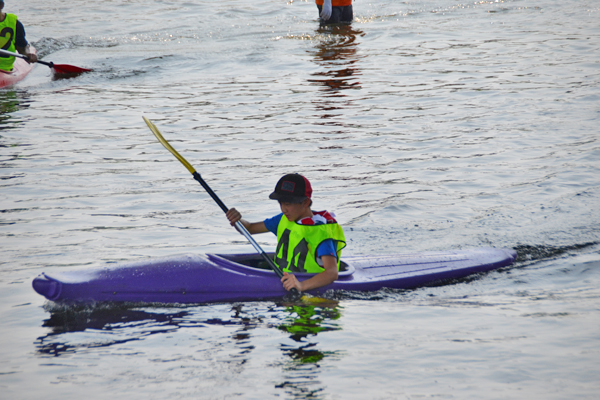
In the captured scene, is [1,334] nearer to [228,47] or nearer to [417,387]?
[417,387]

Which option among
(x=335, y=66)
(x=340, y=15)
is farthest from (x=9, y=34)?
(x=340, y=15)

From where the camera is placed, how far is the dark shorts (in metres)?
16.3

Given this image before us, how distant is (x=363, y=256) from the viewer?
4871 millimetres

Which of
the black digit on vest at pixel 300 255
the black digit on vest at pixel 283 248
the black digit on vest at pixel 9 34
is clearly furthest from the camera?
the black digit on vest at pixel 9 34

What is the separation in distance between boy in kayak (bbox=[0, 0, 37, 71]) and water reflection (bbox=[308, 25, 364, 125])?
4875 mm

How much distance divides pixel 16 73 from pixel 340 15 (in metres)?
8.27

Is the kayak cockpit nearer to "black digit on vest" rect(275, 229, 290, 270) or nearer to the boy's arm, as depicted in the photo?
"black digit on vest" rect(275, 229, 290, 270)

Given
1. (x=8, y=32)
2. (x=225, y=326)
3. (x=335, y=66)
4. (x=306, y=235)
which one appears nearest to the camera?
(x=225, y=326)

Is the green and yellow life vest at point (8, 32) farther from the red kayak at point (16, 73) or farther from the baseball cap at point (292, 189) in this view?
the baseball cap at point (292, 189)

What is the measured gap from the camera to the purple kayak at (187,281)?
4086mm

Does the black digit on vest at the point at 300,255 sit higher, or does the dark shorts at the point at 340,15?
the dark shorts at the point at 340,15

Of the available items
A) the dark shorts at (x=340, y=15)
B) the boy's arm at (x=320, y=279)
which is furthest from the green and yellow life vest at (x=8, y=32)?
the boy's arm at (x=320, y=279)

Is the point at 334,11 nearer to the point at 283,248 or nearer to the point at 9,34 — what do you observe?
the point at 9,34

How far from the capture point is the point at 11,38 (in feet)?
34.7
